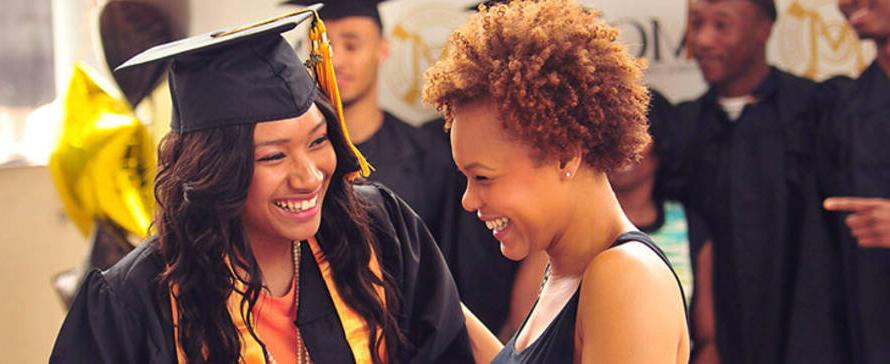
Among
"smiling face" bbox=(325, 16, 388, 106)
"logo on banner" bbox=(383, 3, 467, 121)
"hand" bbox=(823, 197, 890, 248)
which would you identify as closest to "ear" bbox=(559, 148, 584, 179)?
"hand" bbox=(823, 197, 890, 248)

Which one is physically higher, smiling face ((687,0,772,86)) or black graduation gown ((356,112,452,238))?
smiling face ((687,0,772,86))

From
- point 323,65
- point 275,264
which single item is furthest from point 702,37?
point 275,264

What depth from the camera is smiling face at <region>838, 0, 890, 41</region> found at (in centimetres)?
348

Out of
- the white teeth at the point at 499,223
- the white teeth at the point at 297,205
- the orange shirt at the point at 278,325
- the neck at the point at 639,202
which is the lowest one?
the neck at the point at 639,202

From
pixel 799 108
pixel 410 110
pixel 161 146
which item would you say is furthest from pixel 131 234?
pixel 799 108

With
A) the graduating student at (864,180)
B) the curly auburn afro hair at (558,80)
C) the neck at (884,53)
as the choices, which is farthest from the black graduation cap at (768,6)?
the curly auburn afro hair at (558,80)

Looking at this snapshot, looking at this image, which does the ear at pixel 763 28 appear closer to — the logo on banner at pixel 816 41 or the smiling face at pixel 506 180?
the logo on banner at pixel 816 41

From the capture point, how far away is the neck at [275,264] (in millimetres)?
2059

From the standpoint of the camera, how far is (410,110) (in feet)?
14.6

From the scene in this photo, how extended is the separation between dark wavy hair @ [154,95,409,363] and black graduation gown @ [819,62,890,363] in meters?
1.98

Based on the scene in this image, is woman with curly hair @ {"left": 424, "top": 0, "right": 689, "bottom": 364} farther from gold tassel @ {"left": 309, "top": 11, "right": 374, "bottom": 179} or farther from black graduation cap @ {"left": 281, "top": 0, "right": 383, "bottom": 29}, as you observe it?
black graduation cap @ {"left": 281, "top": 0, "right": 383, "bottom": 29}

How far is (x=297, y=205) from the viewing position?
1.94 m

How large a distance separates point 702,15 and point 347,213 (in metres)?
2.09

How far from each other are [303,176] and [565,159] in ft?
1.57
